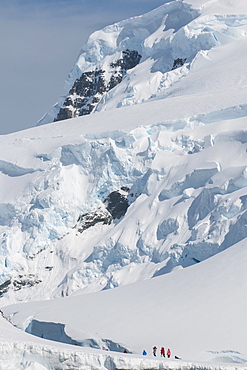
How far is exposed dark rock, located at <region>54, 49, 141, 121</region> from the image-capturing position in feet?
319

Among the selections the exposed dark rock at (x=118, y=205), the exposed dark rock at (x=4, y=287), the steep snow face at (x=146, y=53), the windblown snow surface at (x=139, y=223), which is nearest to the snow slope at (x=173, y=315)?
the windblown snow surface at (x=139, y=223)

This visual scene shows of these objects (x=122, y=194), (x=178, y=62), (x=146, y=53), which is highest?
(x=122, y=194)

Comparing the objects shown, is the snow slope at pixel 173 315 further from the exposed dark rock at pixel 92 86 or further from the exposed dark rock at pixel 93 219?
the exposed dark rock at pixel 92 86

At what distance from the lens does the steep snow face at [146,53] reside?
274ft

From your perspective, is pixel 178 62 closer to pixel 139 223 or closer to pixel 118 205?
pixel 118 205

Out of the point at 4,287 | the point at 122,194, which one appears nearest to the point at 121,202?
the point at 122,194

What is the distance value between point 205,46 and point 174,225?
32685 mm

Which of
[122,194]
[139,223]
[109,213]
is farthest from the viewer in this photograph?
[122,194]

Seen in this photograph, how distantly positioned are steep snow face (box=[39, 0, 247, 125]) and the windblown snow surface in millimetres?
2878

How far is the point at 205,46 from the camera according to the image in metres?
83.5

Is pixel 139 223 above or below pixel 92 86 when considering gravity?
above

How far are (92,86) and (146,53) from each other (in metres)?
7.86

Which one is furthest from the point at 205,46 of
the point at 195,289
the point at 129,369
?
the point at 129,369

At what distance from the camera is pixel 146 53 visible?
93750 millimetres
